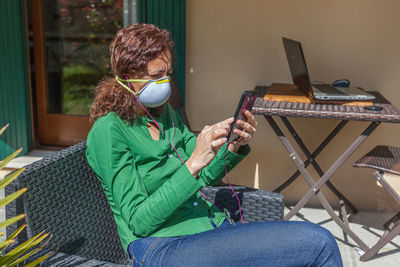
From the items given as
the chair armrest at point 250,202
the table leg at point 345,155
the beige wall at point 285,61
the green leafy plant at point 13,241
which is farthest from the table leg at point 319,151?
the green leafy plant at point 13,241

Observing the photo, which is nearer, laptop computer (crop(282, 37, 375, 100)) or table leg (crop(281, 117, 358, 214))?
laptop computer (crop(282, 37, 375, 100))

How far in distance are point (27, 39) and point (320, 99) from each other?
9.21ft

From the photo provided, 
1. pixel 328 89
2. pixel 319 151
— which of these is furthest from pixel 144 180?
pixel 319 151

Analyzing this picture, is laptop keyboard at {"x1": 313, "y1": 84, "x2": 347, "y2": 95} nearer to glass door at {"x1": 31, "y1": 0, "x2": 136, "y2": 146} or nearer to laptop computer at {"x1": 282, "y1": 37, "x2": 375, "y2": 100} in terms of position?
laptop computer at {"x1": 282, "y1": 37, "x2": 375, "y2": 100}

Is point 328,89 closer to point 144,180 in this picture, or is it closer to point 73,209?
point 144,180

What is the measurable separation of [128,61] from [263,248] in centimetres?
86

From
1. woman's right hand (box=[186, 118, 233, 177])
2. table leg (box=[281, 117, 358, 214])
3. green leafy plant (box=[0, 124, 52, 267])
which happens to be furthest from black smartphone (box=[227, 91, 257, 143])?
table leg (box=[281, 117, 358, 214])

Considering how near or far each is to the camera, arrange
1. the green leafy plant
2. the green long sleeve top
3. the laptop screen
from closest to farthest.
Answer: the green leafy plant
the green long sleeve top
the laptop screen

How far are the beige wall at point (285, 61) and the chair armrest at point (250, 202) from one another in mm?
1608

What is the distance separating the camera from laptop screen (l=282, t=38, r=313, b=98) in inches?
104

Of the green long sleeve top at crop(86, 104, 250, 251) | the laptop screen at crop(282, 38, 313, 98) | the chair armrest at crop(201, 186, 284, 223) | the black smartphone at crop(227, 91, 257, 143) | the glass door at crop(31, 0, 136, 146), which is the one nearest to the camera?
the green long sleeve top at crop(86, 104, 250, 251)

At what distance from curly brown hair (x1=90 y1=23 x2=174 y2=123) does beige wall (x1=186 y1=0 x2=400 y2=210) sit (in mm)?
1730

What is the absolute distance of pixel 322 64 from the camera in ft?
11.0

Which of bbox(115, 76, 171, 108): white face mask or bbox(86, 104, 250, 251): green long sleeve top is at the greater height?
bbox(115, 76, 171, 108): white face mask
